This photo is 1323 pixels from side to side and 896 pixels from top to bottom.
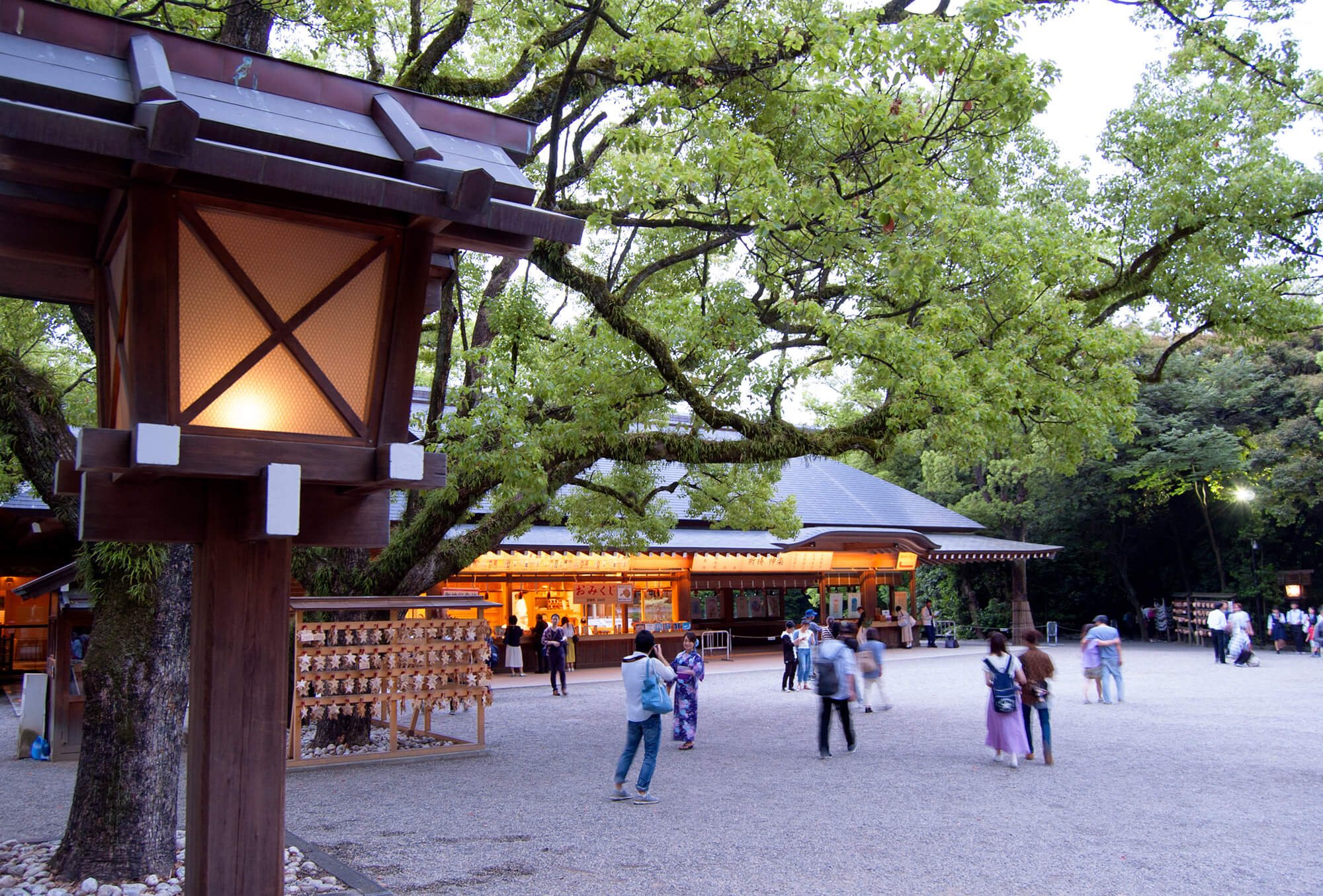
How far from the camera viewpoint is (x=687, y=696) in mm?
12133

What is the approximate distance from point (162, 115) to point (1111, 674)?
1607 cm

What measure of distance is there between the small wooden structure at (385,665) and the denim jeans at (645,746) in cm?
329

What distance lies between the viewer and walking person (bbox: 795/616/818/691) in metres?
18.1

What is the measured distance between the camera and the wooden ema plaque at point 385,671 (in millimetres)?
10516

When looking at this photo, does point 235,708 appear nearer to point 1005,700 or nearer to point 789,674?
point 1005,700

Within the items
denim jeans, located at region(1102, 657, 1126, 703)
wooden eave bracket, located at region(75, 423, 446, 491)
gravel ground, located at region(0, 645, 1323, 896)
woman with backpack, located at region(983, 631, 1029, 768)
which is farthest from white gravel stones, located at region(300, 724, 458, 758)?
denim jeans, located at region(1102, 657, 1126, 703)

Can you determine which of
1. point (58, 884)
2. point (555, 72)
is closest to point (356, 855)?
point (58, 884)

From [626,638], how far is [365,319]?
2096cm

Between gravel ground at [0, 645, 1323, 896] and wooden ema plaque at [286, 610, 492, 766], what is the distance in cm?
58

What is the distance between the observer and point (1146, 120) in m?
11.9

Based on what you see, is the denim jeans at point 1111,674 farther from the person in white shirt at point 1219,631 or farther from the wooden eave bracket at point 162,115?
the wooden eave bracket at point 162,115

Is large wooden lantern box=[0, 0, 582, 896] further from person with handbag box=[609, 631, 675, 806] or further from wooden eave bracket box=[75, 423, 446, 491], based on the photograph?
person with handbag box=[609, 631, 675, 806]

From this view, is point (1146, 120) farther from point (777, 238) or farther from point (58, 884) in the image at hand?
point (58, 884)

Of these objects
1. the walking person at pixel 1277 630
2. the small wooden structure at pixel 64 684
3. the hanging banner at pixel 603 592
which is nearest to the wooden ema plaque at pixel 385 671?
the small wooden structure at pixel 64 684
